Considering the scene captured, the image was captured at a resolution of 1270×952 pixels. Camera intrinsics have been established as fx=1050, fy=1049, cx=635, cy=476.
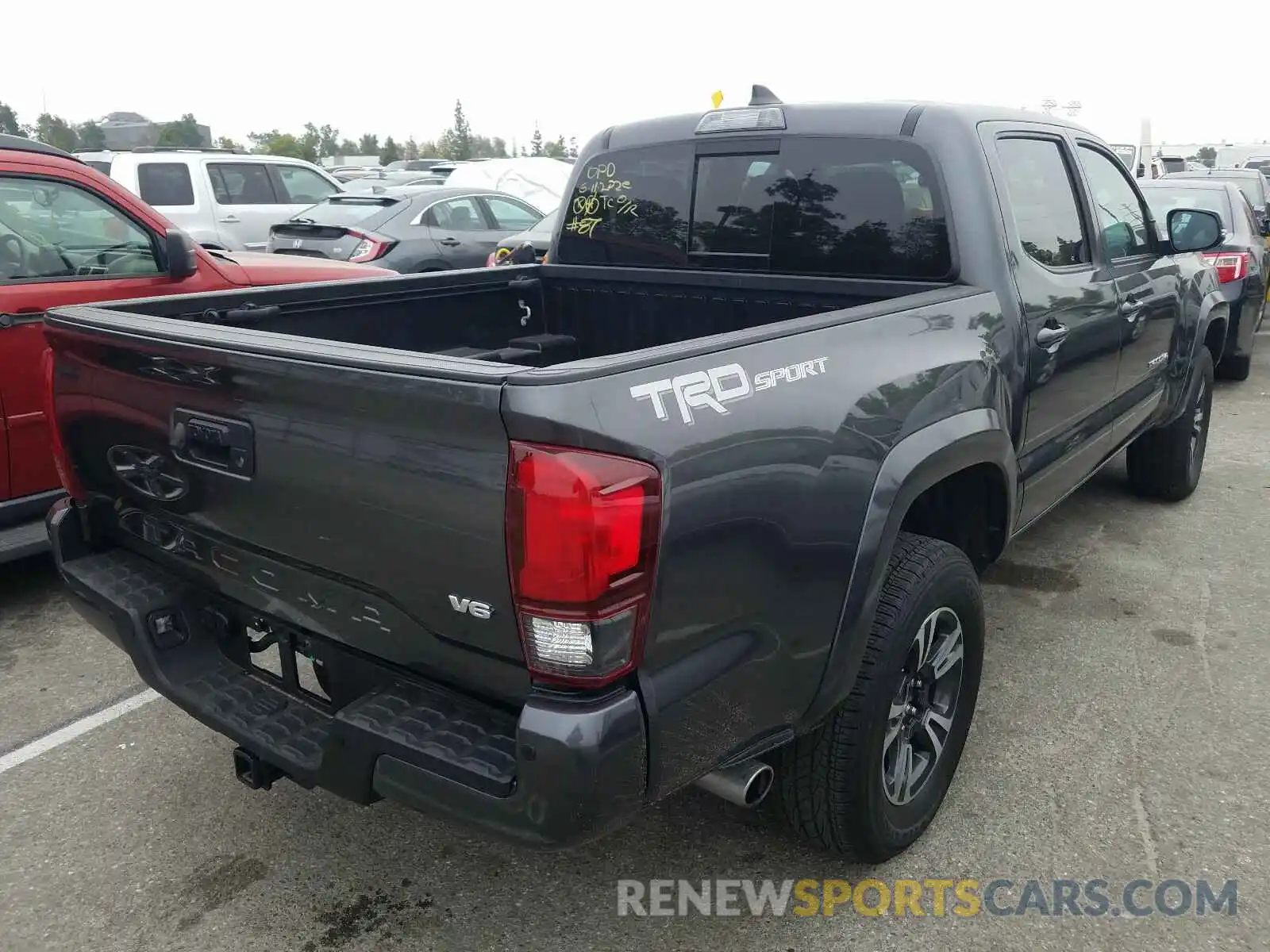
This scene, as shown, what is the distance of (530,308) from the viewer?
4141mm

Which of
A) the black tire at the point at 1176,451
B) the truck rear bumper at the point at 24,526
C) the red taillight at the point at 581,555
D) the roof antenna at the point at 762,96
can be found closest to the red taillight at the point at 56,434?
the truck rear bumper at the point at 24,526

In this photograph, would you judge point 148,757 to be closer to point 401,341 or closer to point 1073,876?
point 401,341

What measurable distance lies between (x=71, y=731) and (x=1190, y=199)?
9.15m

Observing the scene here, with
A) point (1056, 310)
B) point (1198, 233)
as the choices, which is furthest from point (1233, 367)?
point (1056, 310)

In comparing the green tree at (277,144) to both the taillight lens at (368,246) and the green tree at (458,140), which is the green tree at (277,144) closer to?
the green tree at (458,140)

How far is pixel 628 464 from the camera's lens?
1865mm

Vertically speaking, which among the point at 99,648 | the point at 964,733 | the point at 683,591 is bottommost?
the point at 99,648

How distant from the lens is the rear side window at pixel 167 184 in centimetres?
1129

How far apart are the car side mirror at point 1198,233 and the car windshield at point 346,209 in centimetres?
819

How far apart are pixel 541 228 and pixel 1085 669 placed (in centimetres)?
832

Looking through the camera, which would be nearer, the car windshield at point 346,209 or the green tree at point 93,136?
the car windshield at point 346,209

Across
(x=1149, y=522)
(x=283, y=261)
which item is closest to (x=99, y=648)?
(x=283, y=261)

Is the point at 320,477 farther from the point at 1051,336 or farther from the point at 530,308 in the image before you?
the point at 1051,336

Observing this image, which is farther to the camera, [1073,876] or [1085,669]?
[1085,669]
